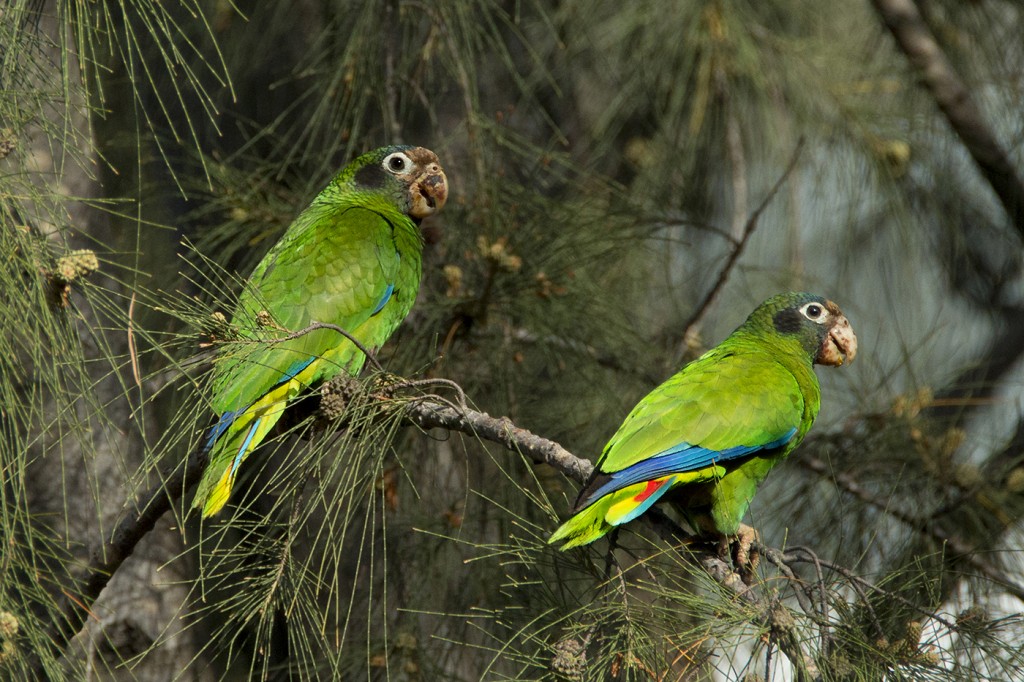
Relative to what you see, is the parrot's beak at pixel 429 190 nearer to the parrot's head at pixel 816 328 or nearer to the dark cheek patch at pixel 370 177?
the dark cheek patch at pixel 370 177

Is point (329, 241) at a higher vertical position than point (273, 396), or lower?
higher

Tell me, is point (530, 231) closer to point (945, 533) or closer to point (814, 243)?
point (945, 533)

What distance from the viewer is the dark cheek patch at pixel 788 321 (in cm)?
321

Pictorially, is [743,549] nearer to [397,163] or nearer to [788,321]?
[788,321]

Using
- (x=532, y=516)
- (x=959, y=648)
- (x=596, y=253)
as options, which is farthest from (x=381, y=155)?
(x=959, y=648)

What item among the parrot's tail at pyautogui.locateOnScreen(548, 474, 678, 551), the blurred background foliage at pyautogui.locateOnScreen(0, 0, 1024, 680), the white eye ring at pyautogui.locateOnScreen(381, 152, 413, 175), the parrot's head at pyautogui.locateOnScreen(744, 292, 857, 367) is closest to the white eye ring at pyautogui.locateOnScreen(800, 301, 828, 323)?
the parrot's head at pyautogui.locateOnScreen(744, 292, 857, 367)

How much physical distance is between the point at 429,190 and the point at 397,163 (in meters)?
0.15

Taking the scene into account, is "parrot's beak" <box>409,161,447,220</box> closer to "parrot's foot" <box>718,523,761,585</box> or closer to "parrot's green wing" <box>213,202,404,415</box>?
"parrot's green wing" <box>213,202,404,415</box>

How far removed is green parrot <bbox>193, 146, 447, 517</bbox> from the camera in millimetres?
2650

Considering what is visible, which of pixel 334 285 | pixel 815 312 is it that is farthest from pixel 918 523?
pixel 334 285

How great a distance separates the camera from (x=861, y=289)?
6180 millimetres

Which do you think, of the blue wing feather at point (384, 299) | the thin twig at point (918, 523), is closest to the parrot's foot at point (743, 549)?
the thin twig at point (918, 523)

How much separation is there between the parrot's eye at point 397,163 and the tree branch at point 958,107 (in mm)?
2084

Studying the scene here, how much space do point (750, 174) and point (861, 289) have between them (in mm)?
1486
